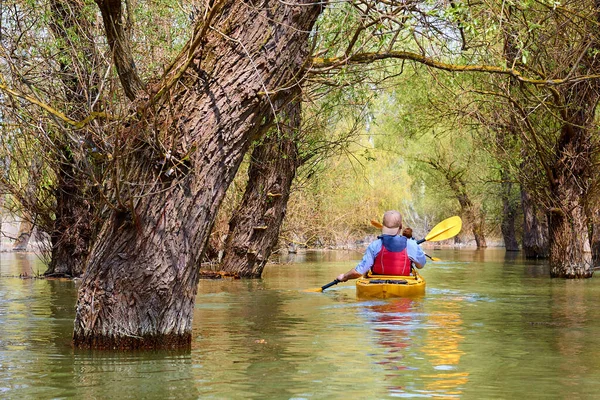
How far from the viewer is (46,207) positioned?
17625 mm

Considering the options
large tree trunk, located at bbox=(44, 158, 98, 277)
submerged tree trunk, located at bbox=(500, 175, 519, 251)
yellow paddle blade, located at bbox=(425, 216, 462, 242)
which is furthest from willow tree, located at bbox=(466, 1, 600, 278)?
submerged tree trunk, located at bbox=(500, 175, 519, 251)

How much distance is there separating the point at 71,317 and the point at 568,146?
1120 cm

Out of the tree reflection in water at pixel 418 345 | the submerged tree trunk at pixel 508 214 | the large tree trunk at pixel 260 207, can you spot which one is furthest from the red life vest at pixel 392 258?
the submerged tree trunk at pixel 508 214

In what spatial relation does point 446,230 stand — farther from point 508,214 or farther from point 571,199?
point 508,214

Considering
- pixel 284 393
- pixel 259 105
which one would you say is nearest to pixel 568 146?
pixel 259 105

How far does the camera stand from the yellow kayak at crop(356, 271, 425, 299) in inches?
532

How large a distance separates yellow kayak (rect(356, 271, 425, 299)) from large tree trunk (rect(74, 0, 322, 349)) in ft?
20.8

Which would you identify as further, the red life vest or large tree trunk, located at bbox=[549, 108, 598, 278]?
large tree trunk, located at bbox=[549, 108, 598, 278]

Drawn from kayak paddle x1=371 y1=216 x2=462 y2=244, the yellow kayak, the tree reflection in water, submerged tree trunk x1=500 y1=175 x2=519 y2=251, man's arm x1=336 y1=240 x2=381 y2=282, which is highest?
submerged tree trunk x1=500 y1=175 x2=519 y2=251

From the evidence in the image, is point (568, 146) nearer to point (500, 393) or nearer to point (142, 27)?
point (142, 27)

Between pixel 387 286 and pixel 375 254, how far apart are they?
507 mm

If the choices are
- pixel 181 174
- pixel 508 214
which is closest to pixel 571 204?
pixel 181 174

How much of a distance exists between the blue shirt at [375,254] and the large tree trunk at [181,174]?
6268 millimetres

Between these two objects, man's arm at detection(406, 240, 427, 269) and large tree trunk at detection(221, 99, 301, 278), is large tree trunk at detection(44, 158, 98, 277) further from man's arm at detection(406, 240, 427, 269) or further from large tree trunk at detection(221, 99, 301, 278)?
man's arm at detection(406, 240, 427, 269)
